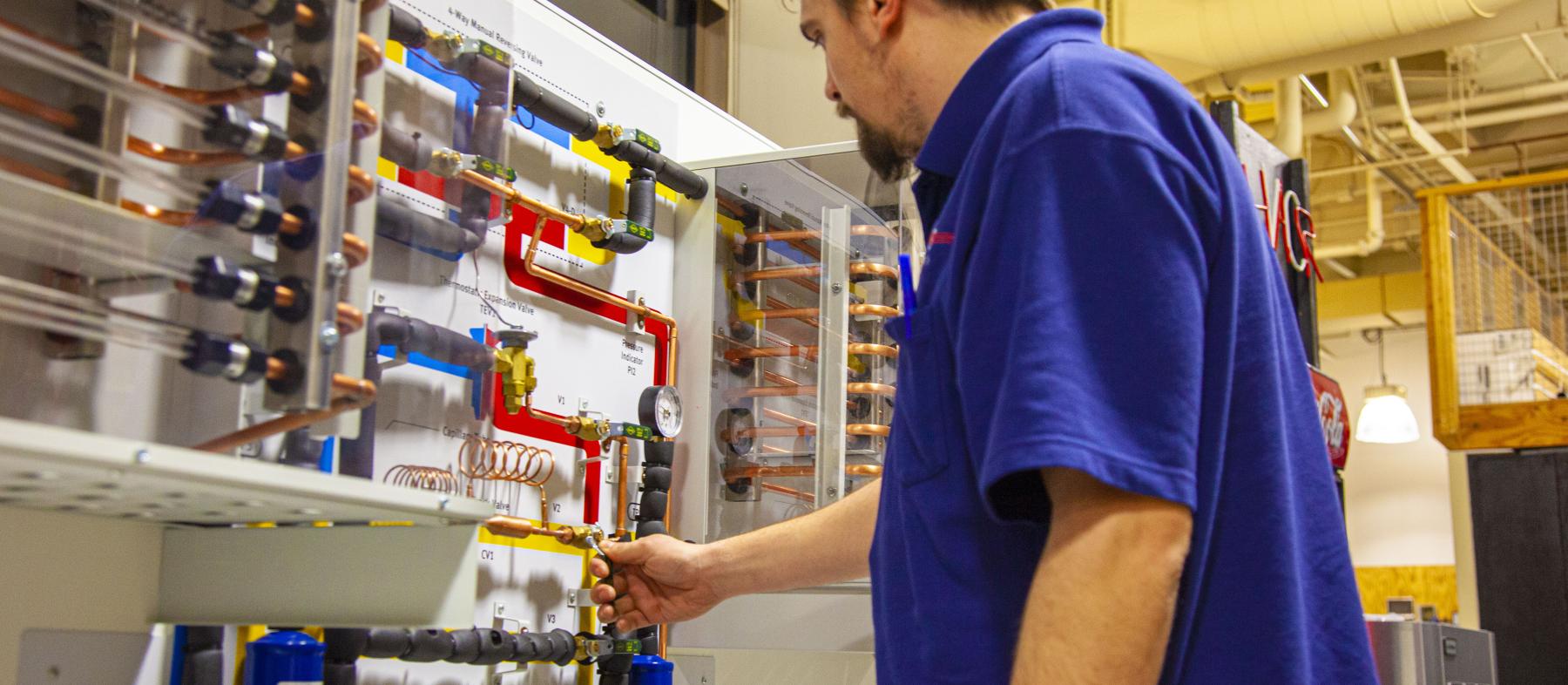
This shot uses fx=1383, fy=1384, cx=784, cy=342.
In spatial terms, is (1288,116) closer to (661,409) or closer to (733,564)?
(661,409)

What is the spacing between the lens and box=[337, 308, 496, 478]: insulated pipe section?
1.24 m

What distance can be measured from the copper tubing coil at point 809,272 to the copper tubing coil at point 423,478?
890 millimetres

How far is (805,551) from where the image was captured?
5.82ft

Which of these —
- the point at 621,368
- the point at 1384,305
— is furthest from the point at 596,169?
the point at 1384,305

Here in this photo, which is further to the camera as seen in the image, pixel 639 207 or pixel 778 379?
pixel 778 379

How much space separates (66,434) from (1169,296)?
0.71 meters

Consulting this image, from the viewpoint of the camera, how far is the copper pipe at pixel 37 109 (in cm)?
105

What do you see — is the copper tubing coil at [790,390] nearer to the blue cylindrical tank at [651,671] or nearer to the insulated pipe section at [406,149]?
the blue cylindrical tank at [651,671]

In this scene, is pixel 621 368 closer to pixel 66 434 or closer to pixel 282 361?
pixel 282 361

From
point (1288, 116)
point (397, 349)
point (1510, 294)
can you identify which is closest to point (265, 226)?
point (397, 349)

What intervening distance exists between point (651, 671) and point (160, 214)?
1.21 meters

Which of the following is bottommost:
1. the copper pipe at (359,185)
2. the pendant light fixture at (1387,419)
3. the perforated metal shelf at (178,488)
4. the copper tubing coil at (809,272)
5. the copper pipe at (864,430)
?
the perforated metal shelf at (178,488)

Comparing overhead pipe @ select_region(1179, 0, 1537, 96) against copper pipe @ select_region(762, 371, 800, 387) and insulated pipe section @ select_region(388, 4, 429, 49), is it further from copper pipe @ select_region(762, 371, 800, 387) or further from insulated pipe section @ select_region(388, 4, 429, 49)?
insulated pipe section @ select_region(388, 4, 429, 49)

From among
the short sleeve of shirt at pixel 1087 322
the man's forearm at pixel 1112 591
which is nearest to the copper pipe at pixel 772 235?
the short sleeve of shirt at pixel 1087 322
